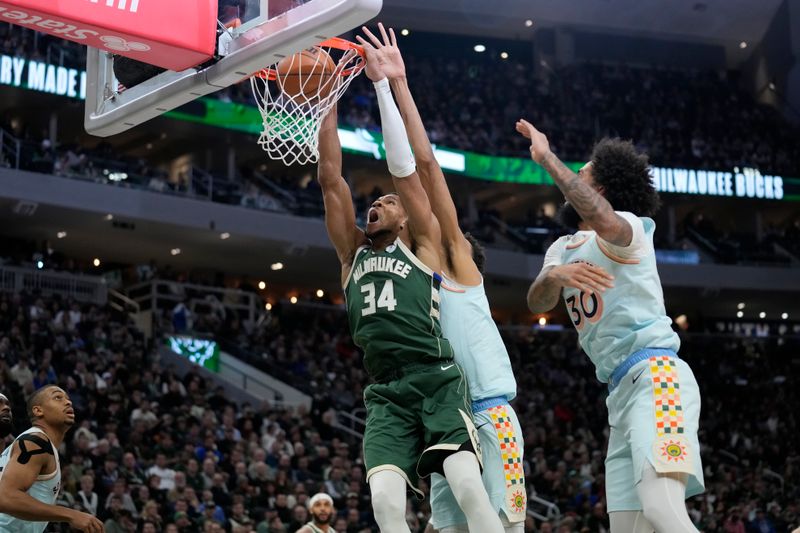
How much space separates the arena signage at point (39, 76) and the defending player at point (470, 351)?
20.1m

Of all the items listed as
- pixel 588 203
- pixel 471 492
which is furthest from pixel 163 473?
pixel 588 203

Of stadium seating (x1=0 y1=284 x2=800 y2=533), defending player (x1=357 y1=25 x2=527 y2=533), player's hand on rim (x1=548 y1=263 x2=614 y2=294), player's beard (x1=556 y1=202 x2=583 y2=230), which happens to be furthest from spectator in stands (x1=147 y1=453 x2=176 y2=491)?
player's hand on rim (x1=548 y1=263 x2=614 y2=294)

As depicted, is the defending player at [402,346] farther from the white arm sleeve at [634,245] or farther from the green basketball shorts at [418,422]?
the white arm sleeve at [634,245]

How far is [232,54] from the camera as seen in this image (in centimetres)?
578

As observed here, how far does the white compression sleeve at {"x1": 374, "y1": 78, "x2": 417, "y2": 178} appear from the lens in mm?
5828

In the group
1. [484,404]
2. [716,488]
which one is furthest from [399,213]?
[716,488]

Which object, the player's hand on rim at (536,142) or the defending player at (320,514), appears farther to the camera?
the defending player at (320,514)

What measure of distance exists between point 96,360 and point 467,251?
44.7ft

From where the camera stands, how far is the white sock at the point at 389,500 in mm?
5324

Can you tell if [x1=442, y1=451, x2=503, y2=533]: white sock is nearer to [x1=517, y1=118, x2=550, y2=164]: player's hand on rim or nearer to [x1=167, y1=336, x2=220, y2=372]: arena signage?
[x1=517, y1=118, x2=550, y2=164]: player's hand on rim

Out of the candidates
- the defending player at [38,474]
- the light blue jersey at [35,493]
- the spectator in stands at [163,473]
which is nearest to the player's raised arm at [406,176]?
the defending player at [38,474]

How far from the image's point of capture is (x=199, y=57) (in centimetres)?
577

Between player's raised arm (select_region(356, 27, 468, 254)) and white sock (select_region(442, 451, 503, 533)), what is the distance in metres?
1.25

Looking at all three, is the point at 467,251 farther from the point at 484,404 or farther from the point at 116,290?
the point at 116,290
